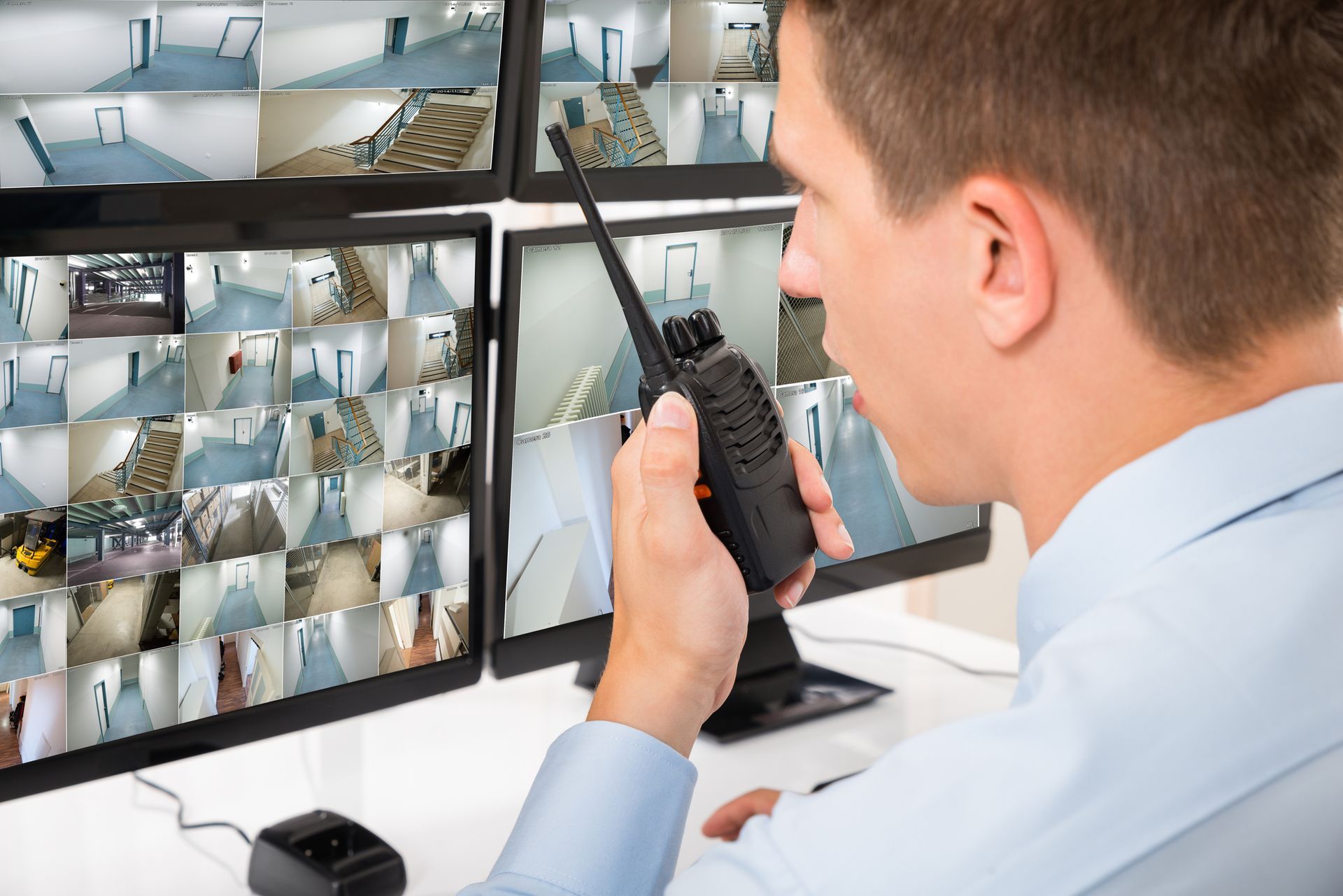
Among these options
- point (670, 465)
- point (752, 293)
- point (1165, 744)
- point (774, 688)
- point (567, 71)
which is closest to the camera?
point (1165, 744)

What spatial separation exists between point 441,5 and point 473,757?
1.94 ft

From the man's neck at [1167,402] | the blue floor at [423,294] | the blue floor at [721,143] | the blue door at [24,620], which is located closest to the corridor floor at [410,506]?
the blue floor at [423,294]

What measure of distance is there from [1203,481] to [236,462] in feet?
1.84

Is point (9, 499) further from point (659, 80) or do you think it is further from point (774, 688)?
point (774, 688)

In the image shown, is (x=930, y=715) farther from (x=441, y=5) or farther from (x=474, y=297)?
(x=441, y=5)

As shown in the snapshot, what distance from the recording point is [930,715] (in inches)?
42.4

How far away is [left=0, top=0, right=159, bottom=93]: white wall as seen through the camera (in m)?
0.63

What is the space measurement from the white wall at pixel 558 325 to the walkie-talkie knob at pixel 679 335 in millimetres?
174

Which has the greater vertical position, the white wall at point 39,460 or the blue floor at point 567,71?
the blue floor at point 567,71

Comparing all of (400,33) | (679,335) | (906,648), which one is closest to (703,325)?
(679,335)

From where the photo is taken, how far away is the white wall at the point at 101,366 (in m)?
0.68

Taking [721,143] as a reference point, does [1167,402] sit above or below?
below

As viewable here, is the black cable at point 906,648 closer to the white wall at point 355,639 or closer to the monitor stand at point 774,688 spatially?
the monitor stand at point 774,688

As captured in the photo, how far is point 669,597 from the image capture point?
2.12 ft
